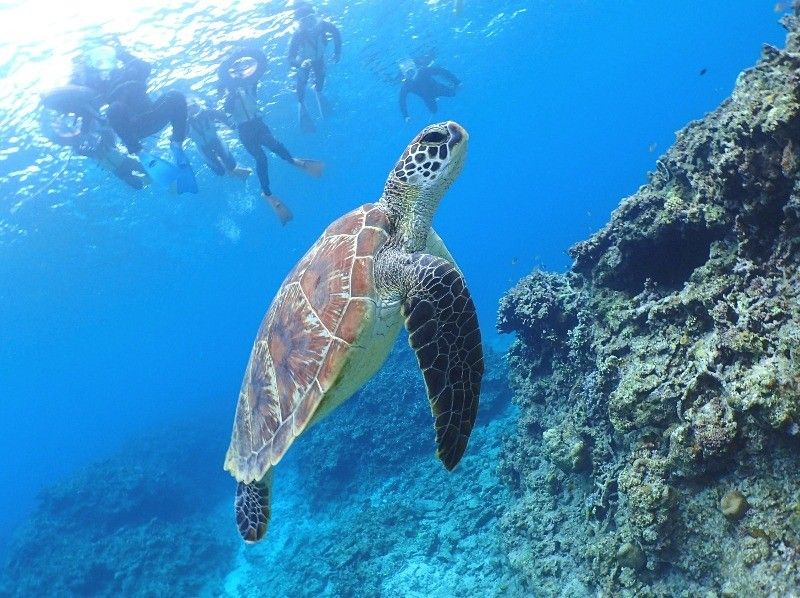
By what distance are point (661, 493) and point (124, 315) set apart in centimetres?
5211

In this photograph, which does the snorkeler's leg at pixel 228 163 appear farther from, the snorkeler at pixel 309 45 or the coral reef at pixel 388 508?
the coral reef at pixel 388 508

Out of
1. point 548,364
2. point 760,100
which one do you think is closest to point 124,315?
point 548,364

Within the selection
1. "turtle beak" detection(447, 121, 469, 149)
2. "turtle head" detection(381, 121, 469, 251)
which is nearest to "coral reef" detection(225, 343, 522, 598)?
"turtle head" detection(381, 121, 469, 251)

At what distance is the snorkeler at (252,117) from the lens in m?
11.3

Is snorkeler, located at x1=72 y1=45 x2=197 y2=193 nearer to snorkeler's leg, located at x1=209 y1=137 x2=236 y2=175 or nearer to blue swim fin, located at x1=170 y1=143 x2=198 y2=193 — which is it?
blue swim fin, located at x1=170 y1=143 x2=198 y2=193

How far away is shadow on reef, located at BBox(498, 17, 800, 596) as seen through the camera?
8.51 feet

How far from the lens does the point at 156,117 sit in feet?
36.8

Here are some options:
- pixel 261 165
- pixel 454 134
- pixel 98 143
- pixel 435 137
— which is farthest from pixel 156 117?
pixel 454 134

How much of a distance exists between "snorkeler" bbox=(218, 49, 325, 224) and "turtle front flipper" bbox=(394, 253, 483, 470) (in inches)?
330

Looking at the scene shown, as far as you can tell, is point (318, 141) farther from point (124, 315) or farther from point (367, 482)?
point (124, 315)

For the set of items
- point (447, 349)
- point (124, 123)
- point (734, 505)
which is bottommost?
point (734, 505)

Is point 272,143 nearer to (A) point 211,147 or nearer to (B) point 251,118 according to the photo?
(B) point 251,118

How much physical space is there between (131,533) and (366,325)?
13.3m

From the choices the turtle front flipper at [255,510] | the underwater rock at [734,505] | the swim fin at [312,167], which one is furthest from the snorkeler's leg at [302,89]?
the underwater rock at [734,505]
